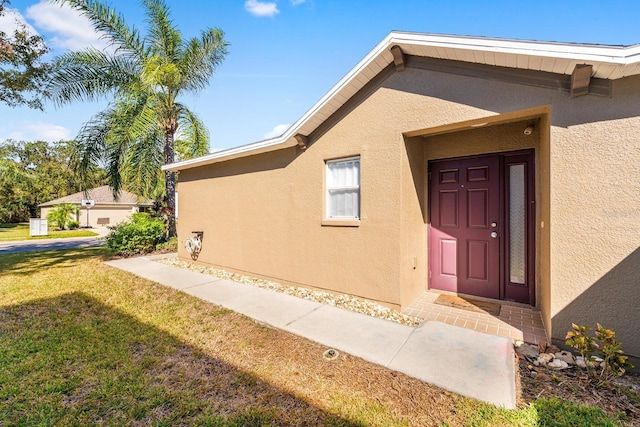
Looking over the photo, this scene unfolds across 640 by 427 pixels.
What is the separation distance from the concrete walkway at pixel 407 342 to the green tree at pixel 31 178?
2748cm

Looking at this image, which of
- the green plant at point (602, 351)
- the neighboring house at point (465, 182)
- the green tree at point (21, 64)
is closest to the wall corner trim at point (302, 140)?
the neighboring house at point (465, 182)

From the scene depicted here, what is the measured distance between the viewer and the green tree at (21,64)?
30.7 ft

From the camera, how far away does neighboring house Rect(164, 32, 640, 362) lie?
3.22 m

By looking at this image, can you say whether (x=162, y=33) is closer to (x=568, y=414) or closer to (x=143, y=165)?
(x=143, y=165)

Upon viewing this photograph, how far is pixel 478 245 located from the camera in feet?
17.4

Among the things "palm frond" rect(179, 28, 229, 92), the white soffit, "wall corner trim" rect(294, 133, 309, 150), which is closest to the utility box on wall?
"palm frond" rect(179, 28, 229, 92)

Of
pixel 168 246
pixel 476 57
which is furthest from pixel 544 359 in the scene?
pixel 168 246

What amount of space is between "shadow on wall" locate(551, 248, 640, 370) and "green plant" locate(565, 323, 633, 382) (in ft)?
0.69

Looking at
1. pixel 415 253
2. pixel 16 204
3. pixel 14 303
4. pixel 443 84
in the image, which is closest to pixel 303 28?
pixel 443 84

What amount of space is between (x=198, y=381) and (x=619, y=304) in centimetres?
482

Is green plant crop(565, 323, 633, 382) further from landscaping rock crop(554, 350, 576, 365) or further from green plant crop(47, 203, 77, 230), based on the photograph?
green plant crop(47, 203, 77, 230)

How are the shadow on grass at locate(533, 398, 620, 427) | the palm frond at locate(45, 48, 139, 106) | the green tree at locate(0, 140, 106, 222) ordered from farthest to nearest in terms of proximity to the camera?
the green tree at locate(0, 140, 106, 222)
the palm frond at locate(45, 48, 139, 106)
the shadow on grass at locate(533, 398, 620, 427)

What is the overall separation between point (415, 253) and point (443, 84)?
9.78 feet

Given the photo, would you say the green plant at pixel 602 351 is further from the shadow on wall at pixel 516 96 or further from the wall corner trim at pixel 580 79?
the wall corner trim at pixel 580 79
